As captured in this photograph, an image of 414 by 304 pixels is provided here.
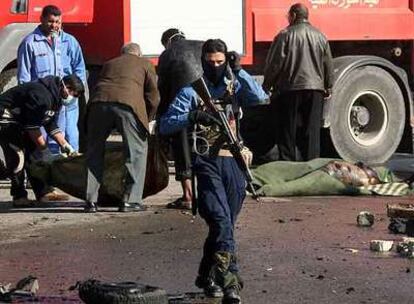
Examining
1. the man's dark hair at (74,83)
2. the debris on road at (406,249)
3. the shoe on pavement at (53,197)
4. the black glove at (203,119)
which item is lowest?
the shoe on pavement at (53,197)

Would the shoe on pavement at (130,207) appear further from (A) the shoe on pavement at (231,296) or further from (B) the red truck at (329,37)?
(A) the shoe on pavement at (231,296)

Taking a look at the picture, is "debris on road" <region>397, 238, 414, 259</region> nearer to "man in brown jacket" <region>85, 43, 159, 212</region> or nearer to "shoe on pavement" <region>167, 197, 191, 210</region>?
"shoe on pavement" <region>167, 197, 191, 210</region>

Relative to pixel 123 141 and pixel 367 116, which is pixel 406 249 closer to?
pixel 123 141

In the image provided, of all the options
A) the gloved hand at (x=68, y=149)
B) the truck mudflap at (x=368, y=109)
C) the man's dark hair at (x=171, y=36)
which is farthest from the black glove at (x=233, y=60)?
the truck mudflap at (x=368, y=109)

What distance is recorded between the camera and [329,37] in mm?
14016

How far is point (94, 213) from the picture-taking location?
10875mm

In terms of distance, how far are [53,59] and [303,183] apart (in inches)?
109

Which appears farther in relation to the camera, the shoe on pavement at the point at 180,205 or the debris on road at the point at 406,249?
the shoe on pavement at the point at 180,205

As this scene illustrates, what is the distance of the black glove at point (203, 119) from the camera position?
736 cm

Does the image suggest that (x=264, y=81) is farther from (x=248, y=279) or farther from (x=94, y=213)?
(x=248, y=279)

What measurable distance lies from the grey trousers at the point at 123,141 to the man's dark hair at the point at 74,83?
0.74ft

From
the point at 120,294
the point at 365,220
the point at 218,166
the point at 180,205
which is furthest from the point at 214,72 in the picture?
the point at 180,205

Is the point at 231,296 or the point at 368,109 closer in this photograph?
the point at 231,296

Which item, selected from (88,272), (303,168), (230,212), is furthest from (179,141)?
(230,212)
